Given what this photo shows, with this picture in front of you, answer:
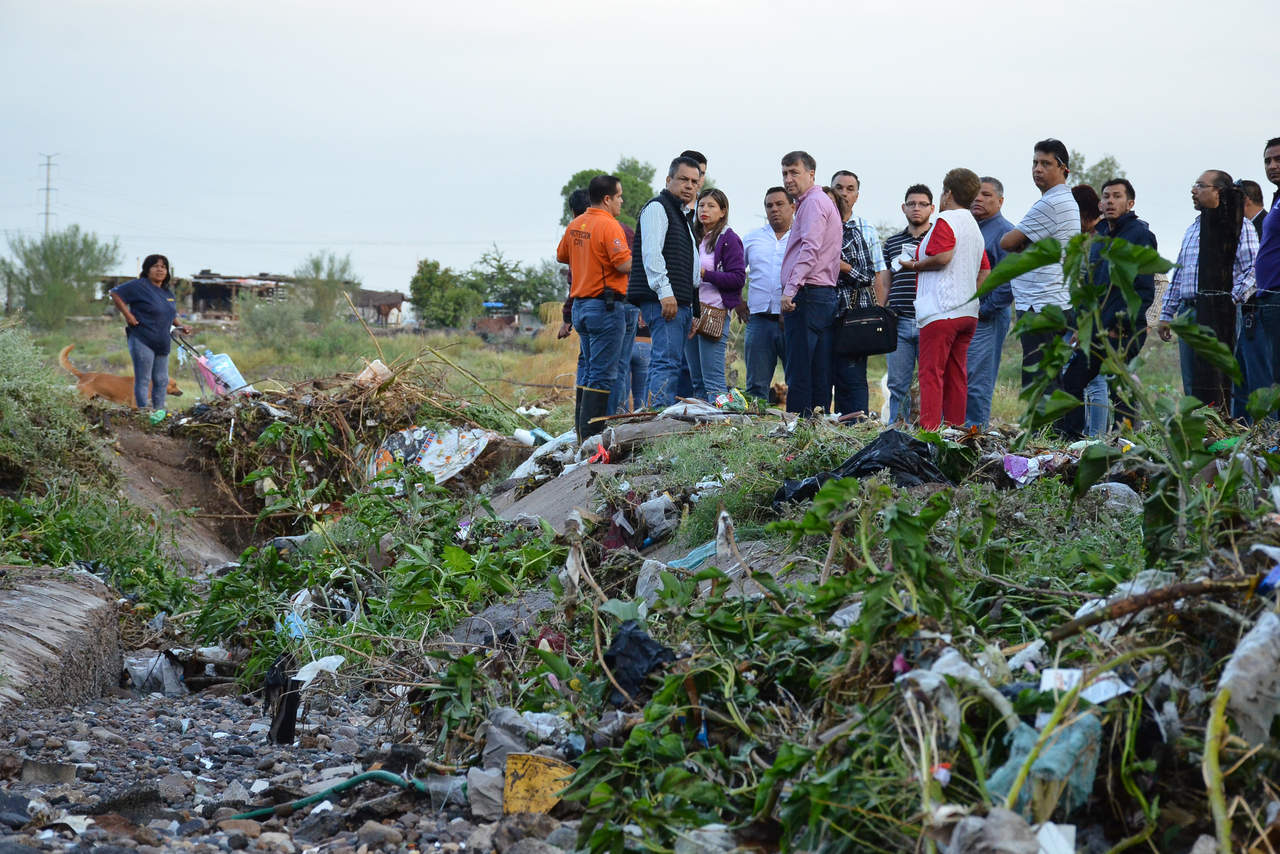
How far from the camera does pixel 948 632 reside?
1.87 metres

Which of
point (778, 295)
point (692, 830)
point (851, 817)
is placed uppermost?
point (778, 295)

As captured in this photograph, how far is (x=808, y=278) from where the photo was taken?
21.2 ft

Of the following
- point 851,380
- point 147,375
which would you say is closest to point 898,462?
point 851,380

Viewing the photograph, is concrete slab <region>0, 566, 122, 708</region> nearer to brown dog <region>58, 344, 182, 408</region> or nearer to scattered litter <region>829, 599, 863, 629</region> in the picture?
scattered litter <region>829, 599, 863, 629</region>

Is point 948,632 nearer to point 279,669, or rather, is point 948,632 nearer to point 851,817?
point 851,817

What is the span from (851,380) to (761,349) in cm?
73

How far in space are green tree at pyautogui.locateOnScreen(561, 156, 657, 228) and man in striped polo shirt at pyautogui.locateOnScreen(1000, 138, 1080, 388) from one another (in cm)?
2635

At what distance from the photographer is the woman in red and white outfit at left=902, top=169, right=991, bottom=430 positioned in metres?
5.76

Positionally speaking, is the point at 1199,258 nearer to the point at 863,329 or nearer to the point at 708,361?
the point at 863,329

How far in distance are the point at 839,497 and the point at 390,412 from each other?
6.94 meters

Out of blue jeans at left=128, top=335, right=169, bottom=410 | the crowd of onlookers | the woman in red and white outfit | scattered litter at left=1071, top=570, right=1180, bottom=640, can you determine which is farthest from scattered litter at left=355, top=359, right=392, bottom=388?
scattered litter at left=1071, top=570, right=1180, bottom=640

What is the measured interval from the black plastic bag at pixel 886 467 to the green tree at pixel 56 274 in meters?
39.7

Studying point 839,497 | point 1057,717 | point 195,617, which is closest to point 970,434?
point 839,497

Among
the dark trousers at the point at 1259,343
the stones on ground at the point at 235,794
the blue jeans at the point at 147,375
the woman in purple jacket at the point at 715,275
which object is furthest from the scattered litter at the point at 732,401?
the blue jeans at the point at 147,375
